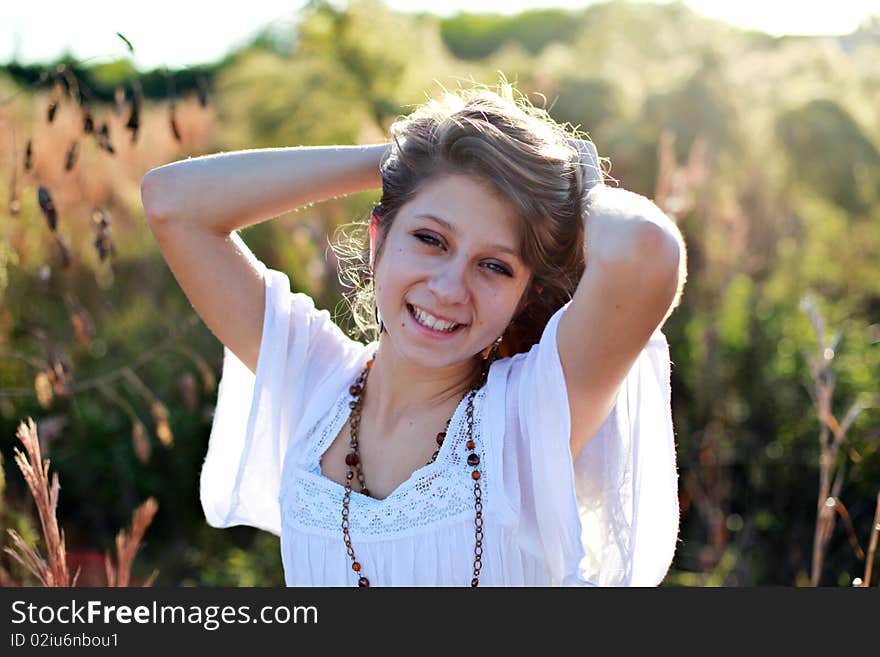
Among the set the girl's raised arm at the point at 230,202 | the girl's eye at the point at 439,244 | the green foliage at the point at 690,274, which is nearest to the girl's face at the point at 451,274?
the girl's eye at the point at 439,244

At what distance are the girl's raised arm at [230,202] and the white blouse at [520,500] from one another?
0.11m

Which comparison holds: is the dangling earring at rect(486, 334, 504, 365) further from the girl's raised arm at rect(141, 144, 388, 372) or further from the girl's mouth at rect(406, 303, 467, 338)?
the girl's raised arm at rect(141, 144, 388, 372)

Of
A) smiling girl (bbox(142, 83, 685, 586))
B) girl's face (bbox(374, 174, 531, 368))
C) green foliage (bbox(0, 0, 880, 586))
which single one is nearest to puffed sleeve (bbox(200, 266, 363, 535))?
smiling girl (bbox(142, 83, 685, 586))

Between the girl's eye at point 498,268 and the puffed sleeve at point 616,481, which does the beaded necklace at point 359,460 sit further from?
the girl's eye at point 498,268

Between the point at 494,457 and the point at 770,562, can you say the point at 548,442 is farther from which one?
the point at 770,562

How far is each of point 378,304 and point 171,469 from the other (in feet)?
9.34

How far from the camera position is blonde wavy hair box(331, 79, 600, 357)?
1777 millimetres

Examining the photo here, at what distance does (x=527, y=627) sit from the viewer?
169 centimetres

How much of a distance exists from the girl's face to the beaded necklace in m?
0.14

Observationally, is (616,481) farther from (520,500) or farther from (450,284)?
(450,284)

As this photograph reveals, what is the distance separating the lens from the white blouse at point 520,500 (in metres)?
1.65

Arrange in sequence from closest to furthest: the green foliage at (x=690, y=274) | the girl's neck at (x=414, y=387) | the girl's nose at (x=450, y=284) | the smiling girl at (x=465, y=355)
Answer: the smiling girl at (x=465, y=355) < the girl's nose at (x=450, y=284) < the girl's neck at (x=414, y=387) < the green foliage at (x=690, y=274)

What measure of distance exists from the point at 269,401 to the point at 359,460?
26 centimetres

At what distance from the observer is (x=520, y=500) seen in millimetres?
1726
